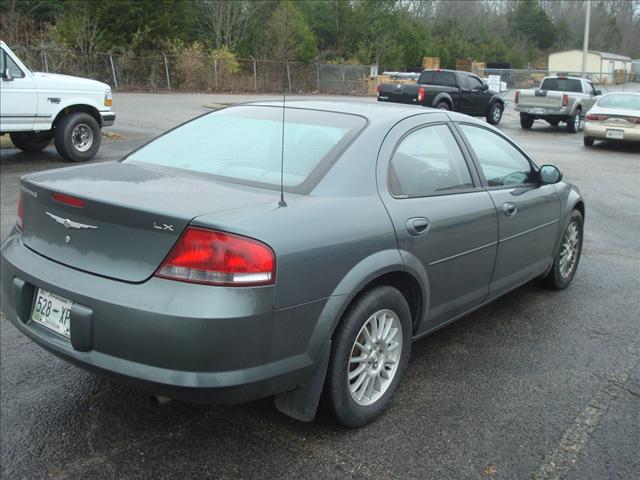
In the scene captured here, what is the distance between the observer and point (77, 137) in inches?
455

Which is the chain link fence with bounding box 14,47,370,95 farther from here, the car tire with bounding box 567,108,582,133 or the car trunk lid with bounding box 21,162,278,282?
the car trunk lid with bounding box 21,162,278,282

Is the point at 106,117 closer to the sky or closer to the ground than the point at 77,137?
closer to the sky

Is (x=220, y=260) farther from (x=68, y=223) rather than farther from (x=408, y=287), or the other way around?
(x=408, y=287)

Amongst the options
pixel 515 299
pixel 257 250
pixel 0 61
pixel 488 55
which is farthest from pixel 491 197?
pixel 488 55

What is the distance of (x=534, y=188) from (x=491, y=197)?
70 centimetres

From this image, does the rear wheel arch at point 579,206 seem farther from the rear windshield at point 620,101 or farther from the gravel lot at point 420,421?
the rear windshield at point 620,101

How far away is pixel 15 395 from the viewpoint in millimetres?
3492

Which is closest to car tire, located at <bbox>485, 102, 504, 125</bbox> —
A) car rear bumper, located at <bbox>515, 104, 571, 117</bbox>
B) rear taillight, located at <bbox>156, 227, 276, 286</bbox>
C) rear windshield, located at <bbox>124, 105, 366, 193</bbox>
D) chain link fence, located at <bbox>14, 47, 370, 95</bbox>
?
car rear bumper, located at <bbox>515, 104, 571, 117</bbox>

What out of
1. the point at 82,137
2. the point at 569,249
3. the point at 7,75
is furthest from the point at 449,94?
the point at 569,249

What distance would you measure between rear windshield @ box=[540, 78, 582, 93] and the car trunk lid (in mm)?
20943

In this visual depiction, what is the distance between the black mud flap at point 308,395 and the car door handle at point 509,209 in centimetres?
181

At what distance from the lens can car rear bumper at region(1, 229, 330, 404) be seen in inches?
99.8

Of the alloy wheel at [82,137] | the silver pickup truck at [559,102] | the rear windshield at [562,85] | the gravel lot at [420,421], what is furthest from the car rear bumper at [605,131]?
the gravel lot at [420,421]

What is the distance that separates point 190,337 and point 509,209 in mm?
2456
